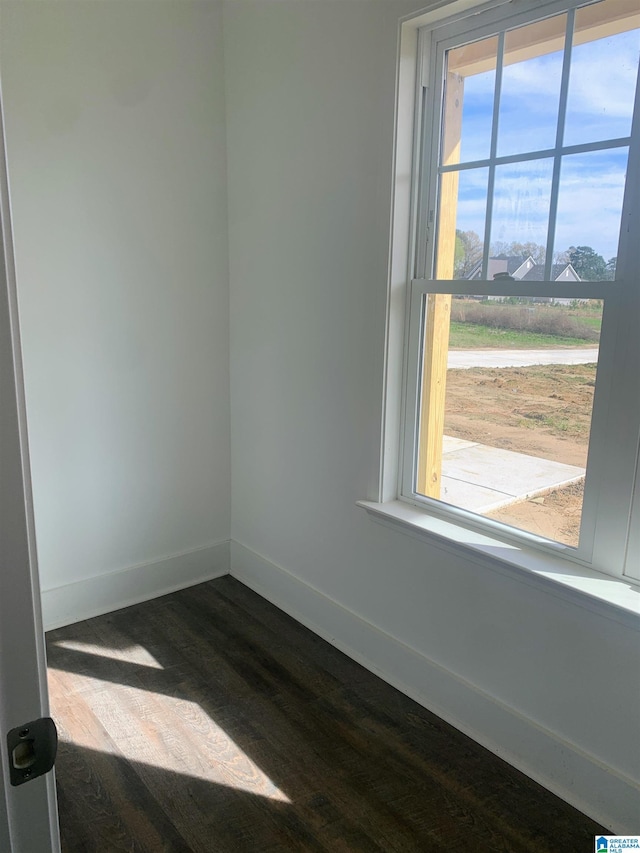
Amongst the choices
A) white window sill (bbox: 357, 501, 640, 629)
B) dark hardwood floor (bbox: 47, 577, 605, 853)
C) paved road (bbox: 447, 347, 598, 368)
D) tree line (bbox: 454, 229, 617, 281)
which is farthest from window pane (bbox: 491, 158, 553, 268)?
dark hardwood floor (bbox: 47, 577, 605, 853)

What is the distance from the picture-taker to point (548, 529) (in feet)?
6.82

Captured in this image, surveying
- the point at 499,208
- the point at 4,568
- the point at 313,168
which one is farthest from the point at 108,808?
the point at 313,168

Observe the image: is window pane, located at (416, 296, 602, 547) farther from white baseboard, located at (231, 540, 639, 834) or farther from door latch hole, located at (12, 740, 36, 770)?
door latch hole, located at (12, 740, 36, 770)

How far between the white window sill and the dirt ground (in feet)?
0.35

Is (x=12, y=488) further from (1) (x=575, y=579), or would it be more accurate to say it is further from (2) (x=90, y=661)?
(2) (x=90, y=661)

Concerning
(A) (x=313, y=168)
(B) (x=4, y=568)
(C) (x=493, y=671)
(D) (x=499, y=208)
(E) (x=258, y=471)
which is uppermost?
Result: (A) (x=313, y=168)

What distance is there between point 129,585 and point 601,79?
9.02 ft

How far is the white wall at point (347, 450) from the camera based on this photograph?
6.47ft

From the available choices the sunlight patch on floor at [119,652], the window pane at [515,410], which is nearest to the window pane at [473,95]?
the window pane at [515,410]

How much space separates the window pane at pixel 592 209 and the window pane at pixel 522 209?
0.18 feet

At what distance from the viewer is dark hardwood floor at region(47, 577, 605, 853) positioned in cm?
187

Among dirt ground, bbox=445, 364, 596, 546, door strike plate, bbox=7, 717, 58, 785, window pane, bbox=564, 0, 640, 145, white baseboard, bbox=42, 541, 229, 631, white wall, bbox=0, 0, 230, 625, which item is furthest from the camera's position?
white baseboard, bbox=42, 541, 229, 631

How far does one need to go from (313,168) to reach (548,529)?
165 centimetres

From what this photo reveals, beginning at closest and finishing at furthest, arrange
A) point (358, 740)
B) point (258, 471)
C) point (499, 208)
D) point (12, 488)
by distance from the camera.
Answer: point (12, 488) → point (499, 208) → point (358, 740) → point (258, 471)
